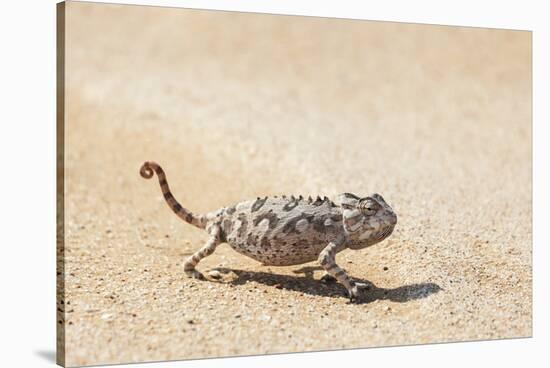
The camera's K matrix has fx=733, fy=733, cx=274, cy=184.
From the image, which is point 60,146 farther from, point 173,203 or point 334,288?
point 334,288

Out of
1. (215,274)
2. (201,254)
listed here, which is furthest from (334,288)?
(201,254)

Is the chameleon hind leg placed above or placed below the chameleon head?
below

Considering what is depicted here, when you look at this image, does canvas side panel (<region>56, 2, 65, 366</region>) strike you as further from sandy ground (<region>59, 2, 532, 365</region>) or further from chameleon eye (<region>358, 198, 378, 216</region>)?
chameleon eye (<region>358, 198, 378, 216</region>)

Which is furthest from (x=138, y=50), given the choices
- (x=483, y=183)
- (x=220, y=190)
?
(x=483, y=183)

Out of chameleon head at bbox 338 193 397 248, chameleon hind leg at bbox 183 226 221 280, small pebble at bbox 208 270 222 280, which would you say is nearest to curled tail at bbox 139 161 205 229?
chameleon hind leg at bbox 183 226 221 280

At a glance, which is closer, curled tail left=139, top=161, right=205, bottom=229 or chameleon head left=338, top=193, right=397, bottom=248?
chameleon head left=338, top=193, right=397, bottom=248

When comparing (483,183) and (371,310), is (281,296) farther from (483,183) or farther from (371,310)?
(483,183)
